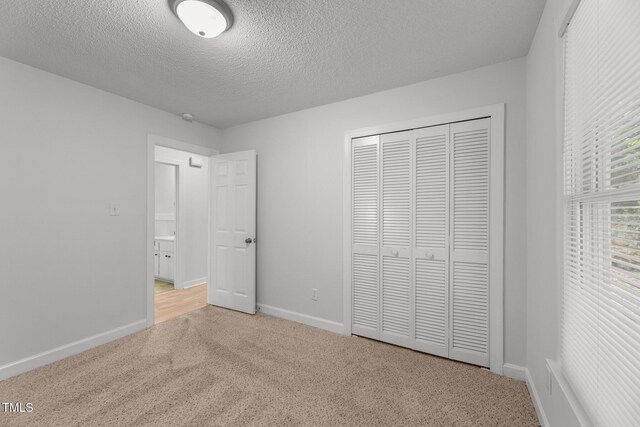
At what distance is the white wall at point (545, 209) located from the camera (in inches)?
57.7

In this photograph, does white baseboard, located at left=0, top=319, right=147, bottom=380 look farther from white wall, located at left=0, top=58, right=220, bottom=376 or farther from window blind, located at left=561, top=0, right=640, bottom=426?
window blind, located at left=561, top=0, right=640, bottom=426

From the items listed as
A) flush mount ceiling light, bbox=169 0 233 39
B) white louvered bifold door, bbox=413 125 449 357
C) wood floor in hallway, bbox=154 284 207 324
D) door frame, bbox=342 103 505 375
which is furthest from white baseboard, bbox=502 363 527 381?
wood floor in hallway, bbox=154 284 207 324

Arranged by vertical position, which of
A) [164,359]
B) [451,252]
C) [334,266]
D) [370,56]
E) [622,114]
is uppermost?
[370,56]

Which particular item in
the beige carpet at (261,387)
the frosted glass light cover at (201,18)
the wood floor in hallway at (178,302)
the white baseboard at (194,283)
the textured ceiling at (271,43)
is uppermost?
the textured ceiling at (271,43)

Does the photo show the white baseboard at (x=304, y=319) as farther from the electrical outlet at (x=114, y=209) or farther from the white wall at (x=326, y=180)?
the electrical outlet at (x=114, y=209)

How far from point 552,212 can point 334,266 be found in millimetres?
2012

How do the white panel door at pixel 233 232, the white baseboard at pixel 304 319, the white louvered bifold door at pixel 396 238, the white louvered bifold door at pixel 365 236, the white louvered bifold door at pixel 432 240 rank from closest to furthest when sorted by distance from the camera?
the white louvered bifold door at pixel 432 240
the white louvered bifold door at pixel 396 238
the white louvered bifold door at pixel 365 236
the white baseboard at pixel 304 319
the white panel door at pixel 233 232

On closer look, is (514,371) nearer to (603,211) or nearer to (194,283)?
(603,211)

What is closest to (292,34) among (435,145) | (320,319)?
(435,145)

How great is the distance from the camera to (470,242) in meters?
2.42

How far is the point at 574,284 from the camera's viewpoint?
1.32 metres

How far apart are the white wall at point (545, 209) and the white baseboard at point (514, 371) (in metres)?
0.12

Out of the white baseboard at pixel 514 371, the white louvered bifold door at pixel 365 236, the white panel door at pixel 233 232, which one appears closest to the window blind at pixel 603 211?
the white baseboard at pixel 514 371

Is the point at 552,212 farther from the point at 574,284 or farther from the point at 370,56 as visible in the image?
the point at 370,56
